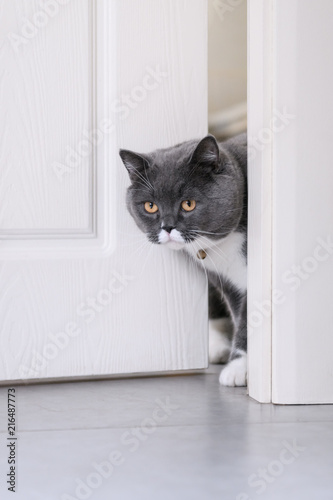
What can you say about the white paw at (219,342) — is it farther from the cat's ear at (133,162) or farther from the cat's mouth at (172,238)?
the cat's ear at (133,162)

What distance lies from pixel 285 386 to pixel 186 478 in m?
0.42

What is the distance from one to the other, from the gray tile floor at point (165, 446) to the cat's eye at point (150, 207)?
368mm

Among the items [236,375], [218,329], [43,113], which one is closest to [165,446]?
[236,375]

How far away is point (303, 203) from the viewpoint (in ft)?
3.71

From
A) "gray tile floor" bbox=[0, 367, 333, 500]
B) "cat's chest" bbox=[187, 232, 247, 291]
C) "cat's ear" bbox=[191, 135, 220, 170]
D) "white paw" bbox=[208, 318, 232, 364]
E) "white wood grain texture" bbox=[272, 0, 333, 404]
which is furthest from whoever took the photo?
"white paw" bbox=[208, 318, 232, 364]

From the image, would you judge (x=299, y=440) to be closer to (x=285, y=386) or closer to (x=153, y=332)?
(x=285, y=386)

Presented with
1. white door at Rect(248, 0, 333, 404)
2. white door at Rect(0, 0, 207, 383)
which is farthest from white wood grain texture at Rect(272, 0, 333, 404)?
white door at Rect(0, 0, 207, 383)

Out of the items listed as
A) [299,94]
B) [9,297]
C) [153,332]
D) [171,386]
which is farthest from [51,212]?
[299,94]

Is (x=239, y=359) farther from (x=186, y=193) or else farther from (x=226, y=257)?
(x=186, y=193)

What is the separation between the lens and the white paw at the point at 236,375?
4.26ft

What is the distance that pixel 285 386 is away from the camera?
3.73 feet

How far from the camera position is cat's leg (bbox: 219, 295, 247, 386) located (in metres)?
1.30

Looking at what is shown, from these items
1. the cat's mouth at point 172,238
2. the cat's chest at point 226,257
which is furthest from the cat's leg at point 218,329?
the cat's mouth at point 172,238

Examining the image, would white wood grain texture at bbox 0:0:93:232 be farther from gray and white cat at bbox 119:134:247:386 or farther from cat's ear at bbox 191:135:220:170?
cat's ear at bbox 191:135:220:170
